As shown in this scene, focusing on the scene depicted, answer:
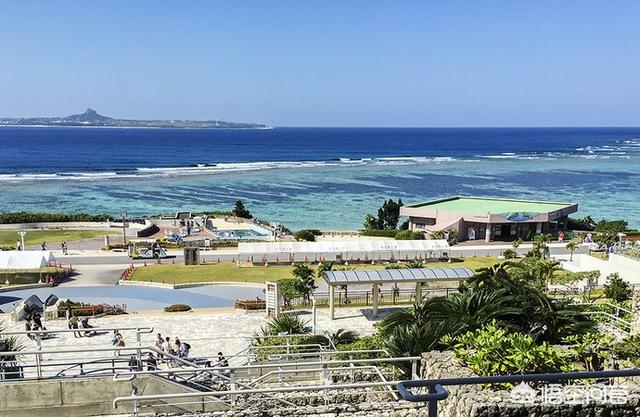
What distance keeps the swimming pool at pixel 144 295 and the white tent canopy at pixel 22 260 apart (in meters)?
1.67

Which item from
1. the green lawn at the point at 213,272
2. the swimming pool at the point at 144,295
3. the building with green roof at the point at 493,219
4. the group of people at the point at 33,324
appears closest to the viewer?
the group of people at the point at 33,324

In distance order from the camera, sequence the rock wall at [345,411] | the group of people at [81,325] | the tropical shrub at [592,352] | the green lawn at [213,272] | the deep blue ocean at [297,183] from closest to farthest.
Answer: the rock wall at [345,411], the tropical shrub at [592,352], the group of people at [81,325], the green lawn at [213,272], the deep blue ocean at [297,183]

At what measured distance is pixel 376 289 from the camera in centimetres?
2297

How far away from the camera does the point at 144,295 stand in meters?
29.7

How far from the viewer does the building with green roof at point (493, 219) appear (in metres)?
47.8

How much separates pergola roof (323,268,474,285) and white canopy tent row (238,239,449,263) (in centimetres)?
1445

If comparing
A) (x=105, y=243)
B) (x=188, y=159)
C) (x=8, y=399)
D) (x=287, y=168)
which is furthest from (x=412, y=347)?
(x=188, y=159)

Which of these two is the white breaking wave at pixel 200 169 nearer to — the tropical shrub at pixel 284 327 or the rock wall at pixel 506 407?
the tropical shrub at pixel 284 327

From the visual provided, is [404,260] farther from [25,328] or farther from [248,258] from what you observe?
[25,328]

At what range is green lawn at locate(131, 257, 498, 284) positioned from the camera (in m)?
32.6

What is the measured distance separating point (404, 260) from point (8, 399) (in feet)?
97.2

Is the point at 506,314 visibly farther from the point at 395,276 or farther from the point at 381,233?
the point at 381,233

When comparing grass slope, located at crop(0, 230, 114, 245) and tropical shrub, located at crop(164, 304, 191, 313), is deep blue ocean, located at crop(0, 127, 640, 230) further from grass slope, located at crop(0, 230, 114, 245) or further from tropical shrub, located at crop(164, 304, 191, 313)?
tropical shrub, located at crop(164, 304, 191, 313)

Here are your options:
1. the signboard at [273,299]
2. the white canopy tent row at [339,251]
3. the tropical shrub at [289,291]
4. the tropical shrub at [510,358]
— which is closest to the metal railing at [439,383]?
the tropical shrub at [510,358]
